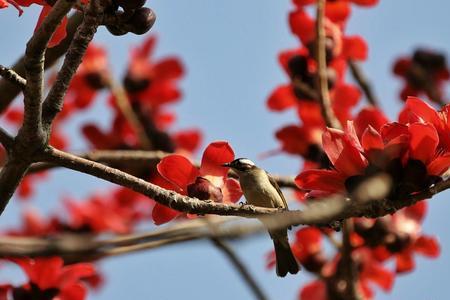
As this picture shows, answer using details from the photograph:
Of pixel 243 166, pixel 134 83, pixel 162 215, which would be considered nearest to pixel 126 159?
pixel 243 166

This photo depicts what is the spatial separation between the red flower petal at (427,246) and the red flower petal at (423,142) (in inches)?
55.9

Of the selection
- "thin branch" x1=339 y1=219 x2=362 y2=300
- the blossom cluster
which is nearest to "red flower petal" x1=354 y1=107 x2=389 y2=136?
the blossom cluster

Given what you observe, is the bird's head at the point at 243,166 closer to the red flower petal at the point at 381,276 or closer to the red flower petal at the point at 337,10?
the red flower petal at the point at 337,10

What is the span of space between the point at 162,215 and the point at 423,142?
533 mm

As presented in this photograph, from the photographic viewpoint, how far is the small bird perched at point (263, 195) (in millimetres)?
2178

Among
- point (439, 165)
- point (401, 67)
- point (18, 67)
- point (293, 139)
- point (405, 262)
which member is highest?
point (401, 67)

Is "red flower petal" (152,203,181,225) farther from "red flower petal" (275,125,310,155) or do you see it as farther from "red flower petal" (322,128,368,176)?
"red flower petal" (275,125,310,155)

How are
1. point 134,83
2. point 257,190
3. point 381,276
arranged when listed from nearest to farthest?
point 257,190 → point 381,276 → point 134,83

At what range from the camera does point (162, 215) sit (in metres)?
1.75

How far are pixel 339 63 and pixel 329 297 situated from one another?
832 millimetres

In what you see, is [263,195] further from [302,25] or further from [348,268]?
[302,25]

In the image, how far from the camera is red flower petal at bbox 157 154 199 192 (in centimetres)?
189

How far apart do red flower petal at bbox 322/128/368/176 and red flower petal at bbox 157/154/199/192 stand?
337mm

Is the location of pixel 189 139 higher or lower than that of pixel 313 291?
higher
